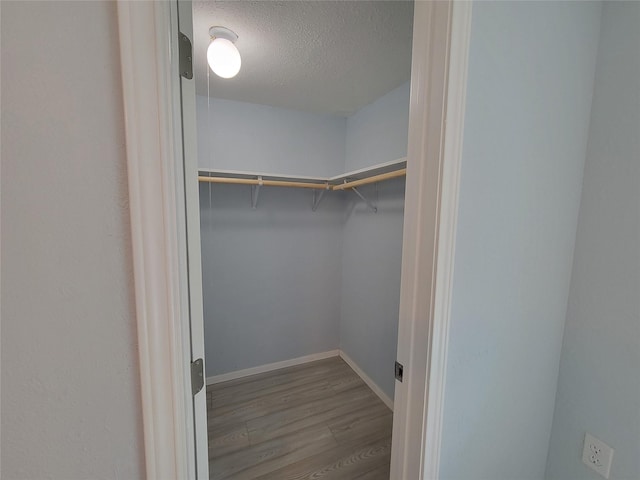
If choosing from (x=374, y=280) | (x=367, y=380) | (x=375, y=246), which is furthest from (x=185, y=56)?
(x=367, y=380)

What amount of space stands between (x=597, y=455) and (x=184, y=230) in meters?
1.62

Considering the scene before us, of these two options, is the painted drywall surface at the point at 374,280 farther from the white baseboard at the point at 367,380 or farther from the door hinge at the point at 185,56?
the door hinge at the point at 185,56

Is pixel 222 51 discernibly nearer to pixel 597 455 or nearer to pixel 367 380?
pixel 597 455

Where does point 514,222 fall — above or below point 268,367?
above

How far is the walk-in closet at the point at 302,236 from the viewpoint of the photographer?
1.55 metres

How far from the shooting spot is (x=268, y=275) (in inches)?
98.3

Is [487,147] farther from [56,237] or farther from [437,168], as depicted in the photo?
[56,237]

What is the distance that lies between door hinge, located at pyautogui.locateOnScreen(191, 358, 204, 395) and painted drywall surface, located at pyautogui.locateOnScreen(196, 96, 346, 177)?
178 centimetres

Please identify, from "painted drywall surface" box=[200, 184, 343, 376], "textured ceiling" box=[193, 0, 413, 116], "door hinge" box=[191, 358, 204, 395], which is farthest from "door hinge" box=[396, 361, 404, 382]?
"painted drywall surface" box=[200, 184, 343, 376]

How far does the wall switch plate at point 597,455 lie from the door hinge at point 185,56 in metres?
1.77

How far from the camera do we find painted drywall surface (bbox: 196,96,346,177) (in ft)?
7.30

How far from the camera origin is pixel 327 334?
2805 mm

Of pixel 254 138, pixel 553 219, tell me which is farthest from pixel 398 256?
pixel 254 138

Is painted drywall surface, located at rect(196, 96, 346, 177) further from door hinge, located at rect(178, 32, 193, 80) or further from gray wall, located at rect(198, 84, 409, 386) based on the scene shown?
door hinge, located at rect(178, 32, 193, 80)
